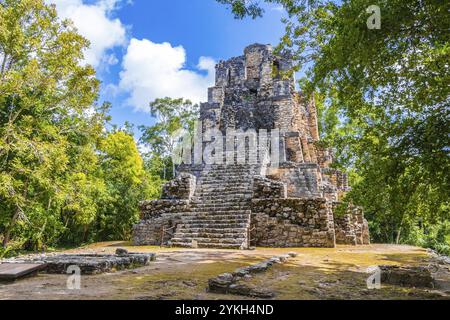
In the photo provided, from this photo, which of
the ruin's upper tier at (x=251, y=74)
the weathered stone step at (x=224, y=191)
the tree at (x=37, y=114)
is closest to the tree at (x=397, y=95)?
the weathered stone step at (x=224, y=191)

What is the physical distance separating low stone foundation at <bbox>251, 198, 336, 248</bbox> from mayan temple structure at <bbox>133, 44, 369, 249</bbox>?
0.10ft

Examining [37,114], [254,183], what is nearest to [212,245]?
[254,183]

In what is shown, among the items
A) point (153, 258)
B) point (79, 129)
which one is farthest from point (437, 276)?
point (79, 129)

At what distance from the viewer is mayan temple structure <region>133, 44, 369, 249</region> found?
34.6ft

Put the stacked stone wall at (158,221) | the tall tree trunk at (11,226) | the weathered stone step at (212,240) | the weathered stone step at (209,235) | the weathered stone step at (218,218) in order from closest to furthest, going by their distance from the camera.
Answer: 1. the weathered stone step at (212,240)
2. the weathered stone step at (209,235)
3. the weathered stone step at (218,218)
4. the tall tree trunk at (11,226)
5. the stacked stone wall at (158,221)

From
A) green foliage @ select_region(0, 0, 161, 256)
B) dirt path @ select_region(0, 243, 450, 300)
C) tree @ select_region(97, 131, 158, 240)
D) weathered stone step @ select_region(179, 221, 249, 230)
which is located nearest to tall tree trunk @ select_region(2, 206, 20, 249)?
green foliage @ select_region(0, 0, 161, 256)

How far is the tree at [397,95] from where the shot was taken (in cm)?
392

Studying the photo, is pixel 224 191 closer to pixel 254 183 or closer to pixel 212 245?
pixel 254 183

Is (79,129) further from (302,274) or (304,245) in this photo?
(302,274)

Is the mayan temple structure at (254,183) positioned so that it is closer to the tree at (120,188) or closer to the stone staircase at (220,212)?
the stone staircase at (220,212)

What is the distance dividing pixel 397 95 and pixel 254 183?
283 inches

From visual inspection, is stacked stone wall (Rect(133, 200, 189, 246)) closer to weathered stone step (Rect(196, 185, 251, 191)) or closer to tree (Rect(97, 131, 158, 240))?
weathered stone step (Rect(196, 185, 251, 191))

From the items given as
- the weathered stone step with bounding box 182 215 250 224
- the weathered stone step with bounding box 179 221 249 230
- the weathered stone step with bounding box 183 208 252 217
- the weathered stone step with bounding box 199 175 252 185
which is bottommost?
the weathered stone step with bounding box 179 221 249 230

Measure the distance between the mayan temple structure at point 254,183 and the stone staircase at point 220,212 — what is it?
3cm
